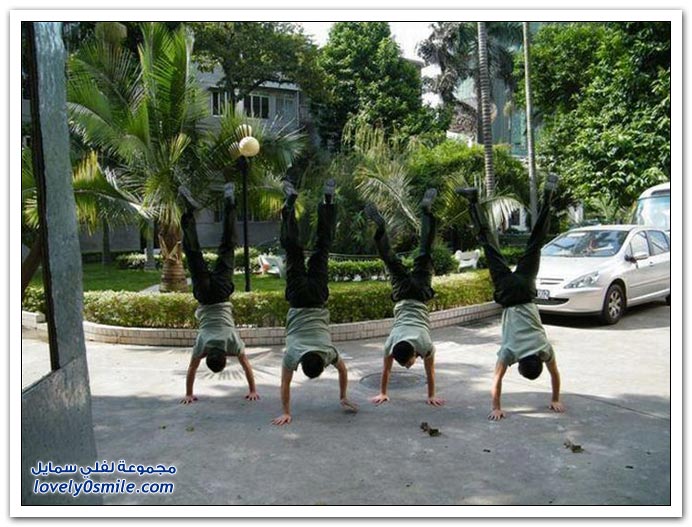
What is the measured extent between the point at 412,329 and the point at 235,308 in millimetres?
4135

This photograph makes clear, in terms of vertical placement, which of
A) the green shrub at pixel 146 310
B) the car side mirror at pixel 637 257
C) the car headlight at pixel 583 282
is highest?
the car side mirror at pixel 637 257

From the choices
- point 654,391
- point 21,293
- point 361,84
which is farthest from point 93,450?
point 361,84

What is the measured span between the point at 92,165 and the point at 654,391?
9.01m

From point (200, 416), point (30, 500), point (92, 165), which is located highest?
point (92, 165)

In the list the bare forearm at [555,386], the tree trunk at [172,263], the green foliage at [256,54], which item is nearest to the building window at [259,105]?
the green foliage at [256,54]

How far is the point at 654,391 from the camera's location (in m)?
6.74

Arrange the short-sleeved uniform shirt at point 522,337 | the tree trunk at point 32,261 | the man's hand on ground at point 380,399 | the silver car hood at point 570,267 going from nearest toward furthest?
the tree trunk at point 32,261 < the short-sleeved uniform shirt at point 522,337 < the man's hand on ground at point 380,399 < the silver car hood at point 570,267

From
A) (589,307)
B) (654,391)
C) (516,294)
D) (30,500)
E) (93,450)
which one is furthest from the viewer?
(589,307)

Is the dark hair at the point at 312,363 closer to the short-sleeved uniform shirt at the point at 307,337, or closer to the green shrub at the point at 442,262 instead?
the short-sleeved uniform shirt at the point at 307,337

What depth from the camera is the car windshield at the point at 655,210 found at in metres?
13.9

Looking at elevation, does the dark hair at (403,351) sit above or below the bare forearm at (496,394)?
above

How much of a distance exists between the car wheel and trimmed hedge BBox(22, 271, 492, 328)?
143 inches

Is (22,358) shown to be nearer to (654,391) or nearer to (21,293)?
(21,293)

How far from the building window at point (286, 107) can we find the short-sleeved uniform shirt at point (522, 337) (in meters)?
27.1
